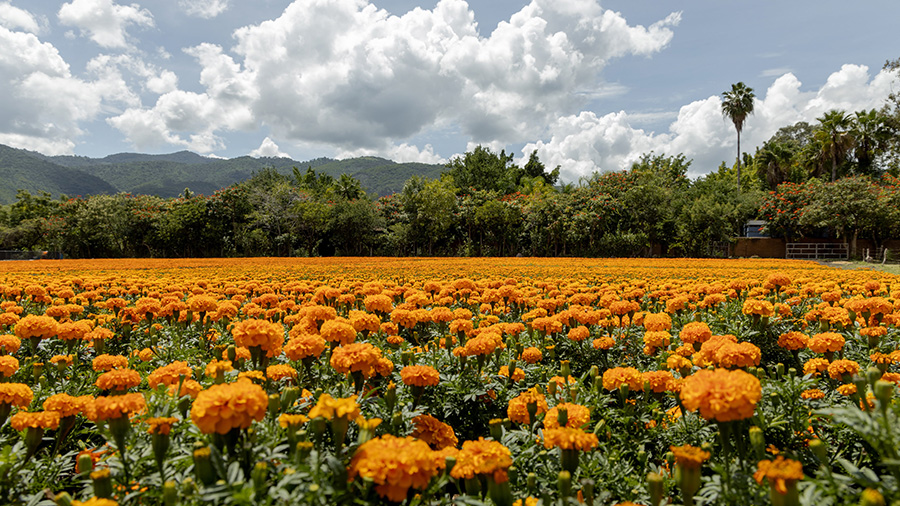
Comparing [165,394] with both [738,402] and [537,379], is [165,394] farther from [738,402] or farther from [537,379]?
[738,402]

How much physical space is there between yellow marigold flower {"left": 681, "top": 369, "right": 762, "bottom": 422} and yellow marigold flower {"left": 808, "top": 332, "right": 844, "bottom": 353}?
1.78 meters

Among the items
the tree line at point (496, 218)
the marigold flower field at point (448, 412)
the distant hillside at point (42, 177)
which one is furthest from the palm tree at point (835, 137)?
the distant hillside at point (42, 177)

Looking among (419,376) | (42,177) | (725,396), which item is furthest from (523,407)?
(42,177)

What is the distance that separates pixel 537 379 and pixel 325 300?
8.43 feet

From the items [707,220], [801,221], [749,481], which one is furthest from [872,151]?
[749,481]

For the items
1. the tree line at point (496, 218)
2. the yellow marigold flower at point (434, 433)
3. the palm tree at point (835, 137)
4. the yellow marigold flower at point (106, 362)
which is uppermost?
Answer: the palm tree at point (835, 137)

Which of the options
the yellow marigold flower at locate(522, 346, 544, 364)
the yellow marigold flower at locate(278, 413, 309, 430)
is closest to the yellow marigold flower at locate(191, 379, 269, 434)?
the yellow marigold flower at locate(278, 413, 309, 430)

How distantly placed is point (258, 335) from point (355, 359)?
1.99 ft

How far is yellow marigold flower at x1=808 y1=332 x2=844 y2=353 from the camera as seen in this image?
2.65 metres

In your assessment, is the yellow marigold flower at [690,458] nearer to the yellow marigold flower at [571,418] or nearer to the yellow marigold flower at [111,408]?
the yellow marigold flower at [571,418]

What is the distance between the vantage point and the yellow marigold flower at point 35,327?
301 cm

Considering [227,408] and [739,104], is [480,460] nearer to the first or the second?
[227,408]

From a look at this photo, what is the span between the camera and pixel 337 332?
2.41 metres

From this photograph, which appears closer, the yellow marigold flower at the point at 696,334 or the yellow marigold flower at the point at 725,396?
the yellow marigold flower at the point at 725,396
